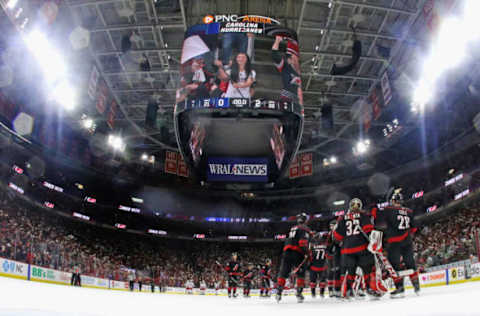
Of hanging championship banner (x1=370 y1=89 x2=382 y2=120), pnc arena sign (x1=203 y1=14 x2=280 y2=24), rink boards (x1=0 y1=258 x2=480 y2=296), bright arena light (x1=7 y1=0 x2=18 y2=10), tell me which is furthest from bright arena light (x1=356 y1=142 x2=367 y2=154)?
bright arena light (x1=7 y1=0 x2=18 y2=10)

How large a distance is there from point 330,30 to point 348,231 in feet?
41.0

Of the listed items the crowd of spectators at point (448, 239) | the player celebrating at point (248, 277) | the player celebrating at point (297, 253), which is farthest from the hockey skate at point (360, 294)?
the player celebrating at point (248, 277)

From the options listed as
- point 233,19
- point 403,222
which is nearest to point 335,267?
point 403,222

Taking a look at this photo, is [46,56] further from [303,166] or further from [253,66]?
[303,166]

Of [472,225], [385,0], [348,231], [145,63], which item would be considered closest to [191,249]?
[145,63]

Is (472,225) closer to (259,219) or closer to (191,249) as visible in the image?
(259,219)

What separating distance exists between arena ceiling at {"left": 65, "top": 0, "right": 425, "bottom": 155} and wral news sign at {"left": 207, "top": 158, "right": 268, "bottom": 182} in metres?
6.66

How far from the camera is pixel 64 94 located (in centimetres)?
1948

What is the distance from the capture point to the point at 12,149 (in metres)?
22.2

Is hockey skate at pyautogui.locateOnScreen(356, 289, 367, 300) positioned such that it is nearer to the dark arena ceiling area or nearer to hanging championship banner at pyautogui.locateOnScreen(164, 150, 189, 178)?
the dark arena ceiling area

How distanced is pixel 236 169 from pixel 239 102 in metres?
3.48

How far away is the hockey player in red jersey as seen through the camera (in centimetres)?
646

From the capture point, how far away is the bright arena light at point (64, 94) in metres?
19.2

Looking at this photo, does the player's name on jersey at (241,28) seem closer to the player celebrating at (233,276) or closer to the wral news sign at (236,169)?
the wral news sign at (236,169)
